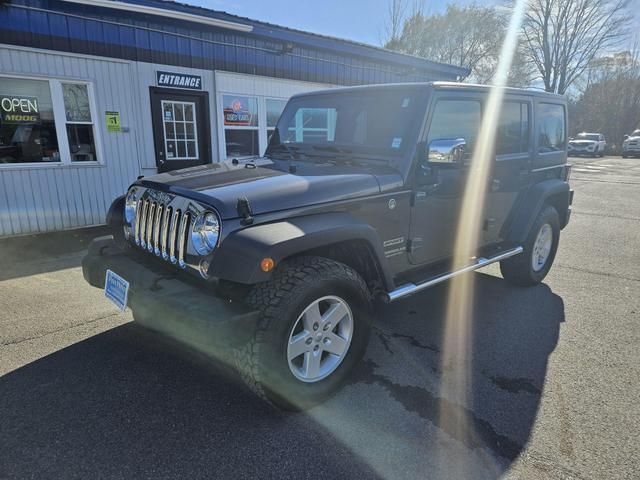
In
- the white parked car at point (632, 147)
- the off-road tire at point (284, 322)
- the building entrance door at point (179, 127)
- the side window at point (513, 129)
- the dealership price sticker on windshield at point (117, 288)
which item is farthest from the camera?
the white parked car at point (632, 147)

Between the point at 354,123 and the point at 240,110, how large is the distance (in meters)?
6.25

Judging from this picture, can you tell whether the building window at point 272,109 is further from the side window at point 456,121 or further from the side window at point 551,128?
the side window at point 456,121

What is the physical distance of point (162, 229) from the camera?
2.78 metres

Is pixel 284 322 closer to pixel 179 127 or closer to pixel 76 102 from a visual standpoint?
pixel 76 102

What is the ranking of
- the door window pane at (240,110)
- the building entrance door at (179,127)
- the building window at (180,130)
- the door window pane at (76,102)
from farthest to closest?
the door window pane at (240,110) → the building window at (180,130) → the building entrance door at (179,127) → the door window pane at (76,102)

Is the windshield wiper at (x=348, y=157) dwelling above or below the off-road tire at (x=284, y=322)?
above

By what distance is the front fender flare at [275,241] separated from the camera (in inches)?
86.9

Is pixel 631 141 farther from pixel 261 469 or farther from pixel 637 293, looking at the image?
pixel 261 469

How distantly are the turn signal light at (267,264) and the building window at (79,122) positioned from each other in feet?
21.0

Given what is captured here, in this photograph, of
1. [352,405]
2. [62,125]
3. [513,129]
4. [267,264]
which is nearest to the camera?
[267,264]

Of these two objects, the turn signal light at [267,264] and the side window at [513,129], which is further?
the side window at [513,129]

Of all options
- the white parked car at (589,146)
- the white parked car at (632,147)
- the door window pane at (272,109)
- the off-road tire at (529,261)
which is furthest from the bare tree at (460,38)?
the off-road tire at (529,261)

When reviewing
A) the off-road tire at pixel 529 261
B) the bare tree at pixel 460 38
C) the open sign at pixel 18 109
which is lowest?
the off-road tire at pixel 529 261

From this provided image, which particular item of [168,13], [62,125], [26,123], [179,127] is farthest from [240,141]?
[26,123]
